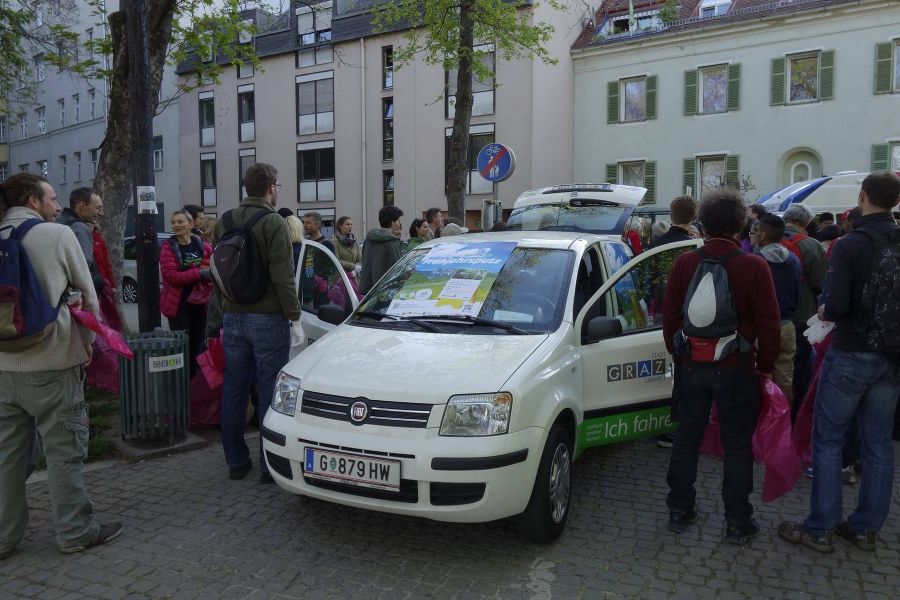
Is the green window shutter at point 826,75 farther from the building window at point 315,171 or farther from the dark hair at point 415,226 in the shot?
the dark hair at point 415,226

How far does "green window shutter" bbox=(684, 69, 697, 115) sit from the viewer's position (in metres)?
25.6

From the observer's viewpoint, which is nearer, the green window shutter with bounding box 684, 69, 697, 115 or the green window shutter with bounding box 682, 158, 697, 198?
the green window shutter with bounding box 684, 69, 697, 115

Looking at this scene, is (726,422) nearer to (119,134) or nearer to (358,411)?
(358,411)

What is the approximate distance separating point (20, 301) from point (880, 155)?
24.7m

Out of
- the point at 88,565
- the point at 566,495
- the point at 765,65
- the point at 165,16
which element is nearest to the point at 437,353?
the point at 566,495

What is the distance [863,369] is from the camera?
3.84 meters

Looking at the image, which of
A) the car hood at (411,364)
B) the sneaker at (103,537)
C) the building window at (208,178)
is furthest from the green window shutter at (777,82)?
the sneaker at (103,537)

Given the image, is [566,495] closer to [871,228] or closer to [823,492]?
[823,492]

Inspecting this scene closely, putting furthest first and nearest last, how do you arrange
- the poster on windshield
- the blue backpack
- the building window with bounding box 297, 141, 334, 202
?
the building window with bounding box 297, 141, 334, 202 < the poster on windshield < the blue backpack

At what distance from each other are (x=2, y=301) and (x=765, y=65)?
25.4 meters

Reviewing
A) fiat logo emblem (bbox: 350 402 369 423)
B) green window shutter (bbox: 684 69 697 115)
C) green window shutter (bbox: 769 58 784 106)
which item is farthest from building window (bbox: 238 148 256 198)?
fiat logo emblem (bbox: 350 402 369 423)

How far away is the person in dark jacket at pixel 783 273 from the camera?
545 centimetres

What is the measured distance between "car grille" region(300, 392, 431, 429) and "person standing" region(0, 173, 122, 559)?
4.19 feet

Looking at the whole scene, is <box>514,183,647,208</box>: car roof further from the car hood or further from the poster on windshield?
the car hood
